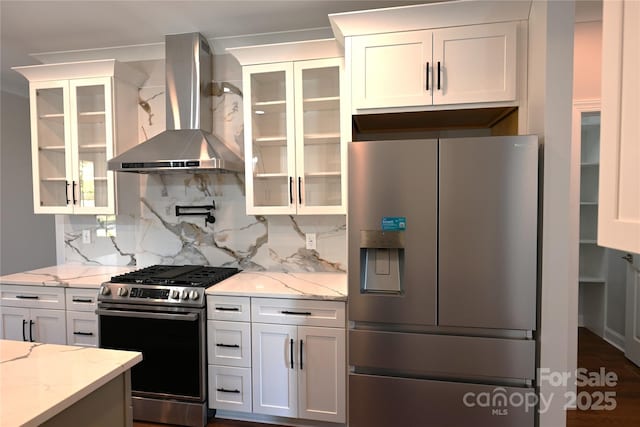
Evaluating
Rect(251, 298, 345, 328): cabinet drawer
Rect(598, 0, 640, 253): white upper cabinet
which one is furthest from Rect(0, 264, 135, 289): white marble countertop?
Rect(598, 0, 640, 253): white upper cabinet

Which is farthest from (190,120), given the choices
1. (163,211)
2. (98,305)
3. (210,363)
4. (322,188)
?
(210,363)

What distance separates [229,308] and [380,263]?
101cm

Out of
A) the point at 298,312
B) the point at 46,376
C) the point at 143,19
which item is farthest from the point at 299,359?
the point at 143,19

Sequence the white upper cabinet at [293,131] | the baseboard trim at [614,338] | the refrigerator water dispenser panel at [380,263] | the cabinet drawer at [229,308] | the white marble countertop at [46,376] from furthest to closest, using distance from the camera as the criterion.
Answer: the baseboard trim at [614,338], the white upper cabinet at [293,131], the cabinet drawer at [229,308], the refrigerator water dispenser panel at [380,263], the white marble countertop at [46,376]

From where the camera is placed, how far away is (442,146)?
6.18 ft

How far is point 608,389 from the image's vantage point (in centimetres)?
282

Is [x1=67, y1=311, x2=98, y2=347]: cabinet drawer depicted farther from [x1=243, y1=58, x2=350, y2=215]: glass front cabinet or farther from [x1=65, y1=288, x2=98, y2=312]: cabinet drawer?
[x1=243, y1=58, x2=350, y2=215]: glass front cabinet

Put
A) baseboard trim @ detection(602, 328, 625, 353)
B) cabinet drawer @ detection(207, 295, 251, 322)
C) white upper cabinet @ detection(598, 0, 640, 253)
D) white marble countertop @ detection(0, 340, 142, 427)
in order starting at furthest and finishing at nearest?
baseboard trim @ detection(602, 328, 625, 353) < cabinet drawer @ detection(207, 295, 251, 322) < white marble countertop @ detection(0, 340, 142, 427) < white upper cabinet @ detection(598, 0, 640, 253)

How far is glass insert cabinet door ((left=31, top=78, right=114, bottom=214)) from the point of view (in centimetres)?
286

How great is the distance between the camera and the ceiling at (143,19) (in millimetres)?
2365

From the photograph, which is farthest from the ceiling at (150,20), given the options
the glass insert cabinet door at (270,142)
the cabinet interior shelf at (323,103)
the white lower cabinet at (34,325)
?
the white lower cabinet at (34,325)

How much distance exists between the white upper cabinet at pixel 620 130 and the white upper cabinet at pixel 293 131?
175 centimetres

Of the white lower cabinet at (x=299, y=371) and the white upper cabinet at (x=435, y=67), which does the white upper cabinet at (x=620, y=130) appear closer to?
the white upper cabinet at (x=435, y=67)

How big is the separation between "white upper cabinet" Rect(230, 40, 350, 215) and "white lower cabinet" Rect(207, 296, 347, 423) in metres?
0.68
